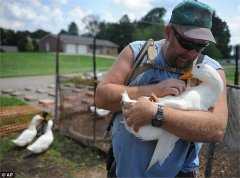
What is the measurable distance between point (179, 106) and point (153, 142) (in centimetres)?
24

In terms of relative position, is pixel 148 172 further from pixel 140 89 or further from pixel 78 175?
pixel 78 175

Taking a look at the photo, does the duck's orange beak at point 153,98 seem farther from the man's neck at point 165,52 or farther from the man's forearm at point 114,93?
the man's neck at point 165,52

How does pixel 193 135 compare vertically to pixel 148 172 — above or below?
above

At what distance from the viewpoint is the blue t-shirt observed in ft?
5.57

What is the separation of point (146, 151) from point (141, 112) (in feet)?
0.92

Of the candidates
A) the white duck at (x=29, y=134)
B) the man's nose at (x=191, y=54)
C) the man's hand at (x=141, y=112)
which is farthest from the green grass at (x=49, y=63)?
the man's hand at (x=141, y=112)

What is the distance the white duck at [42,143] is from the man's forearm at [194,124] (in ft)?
12.6

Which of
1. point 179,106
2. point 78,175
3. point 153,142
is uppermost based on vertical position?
point 179,106

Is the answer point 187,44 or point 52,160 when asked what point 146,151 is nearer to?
point 187,44

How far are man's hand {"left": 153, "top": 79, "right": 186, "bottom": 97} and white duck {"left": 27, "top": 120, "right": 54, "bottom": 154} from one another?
12.4 ft

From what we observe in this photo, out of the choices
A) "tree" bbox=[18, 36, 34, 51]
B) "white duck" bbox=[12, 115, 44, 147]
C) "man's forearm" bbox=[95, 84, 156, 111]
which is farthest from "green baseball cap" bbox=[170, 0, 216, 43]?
"tree" bbox=[18, 36, 34, 51]

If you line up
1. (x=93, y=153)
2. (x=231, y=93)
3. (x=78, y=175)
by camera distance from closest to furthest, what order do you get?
(x=231, y=93) → (x=78, y=175) → (x=93, y=153)

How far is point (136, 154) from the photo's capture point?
1.72 meters

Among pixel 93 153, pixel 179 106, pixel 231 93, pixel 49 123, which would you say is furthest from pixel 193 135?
pixel 49 123
